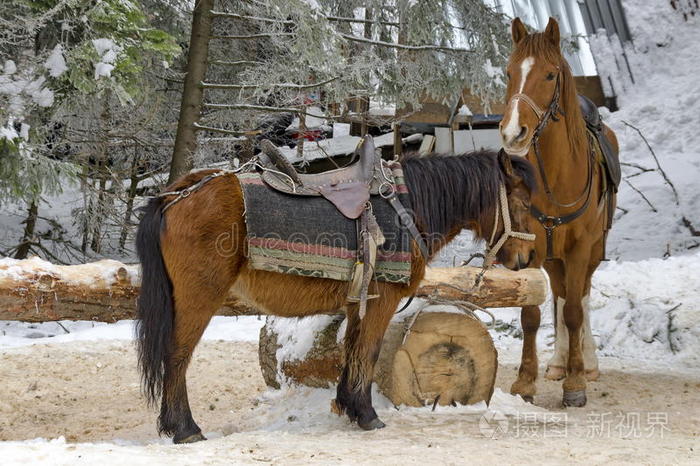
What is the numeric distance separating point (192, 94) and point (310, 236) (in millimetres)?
4952

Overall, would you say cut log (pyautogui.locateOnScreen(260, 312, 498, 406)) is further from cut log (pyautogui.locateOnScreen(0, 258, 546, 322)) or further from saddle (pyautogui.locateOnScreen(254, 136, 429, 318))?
cut log (pyautogui.locateOnScreen(0, 258, 546, 322))

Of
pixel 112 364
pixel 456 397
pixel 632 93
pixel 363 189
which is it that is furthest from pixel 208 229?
pixel 632 93

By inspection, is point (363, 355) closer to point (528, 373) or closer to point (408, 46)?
point (528, 373)

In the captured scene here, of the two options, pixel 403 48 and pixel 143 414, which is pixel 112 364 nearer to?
pixel 143 414

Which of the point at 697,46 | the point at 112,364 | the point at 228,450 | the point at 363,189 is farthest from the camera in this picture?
the point at 697,46

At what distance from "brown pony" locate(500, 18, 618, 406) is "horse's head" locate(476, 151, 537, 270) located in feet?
1.19

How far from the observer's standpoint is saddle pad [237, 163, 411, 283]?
159 inches

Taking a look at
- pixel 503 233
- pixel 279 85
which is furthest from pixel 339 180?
pixel 279 85

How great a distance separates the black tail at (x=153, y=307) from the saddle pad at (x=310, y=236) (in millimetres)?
497

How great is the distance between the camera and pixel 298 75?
8.41m

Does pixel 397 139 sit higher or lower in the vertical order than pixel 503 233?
higher

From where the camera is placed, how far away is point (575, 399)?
18.2 feet

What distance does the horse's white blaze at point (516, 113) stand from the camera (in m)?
4.83

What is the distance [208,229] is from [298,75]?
4772 millimetres
